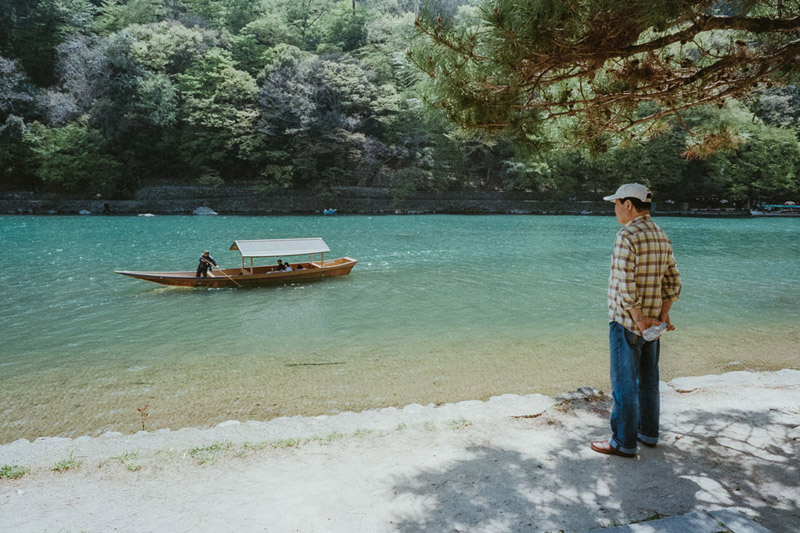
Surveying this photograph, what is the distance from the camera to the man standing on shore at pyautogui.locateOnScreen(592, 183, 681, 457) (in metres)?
2.92

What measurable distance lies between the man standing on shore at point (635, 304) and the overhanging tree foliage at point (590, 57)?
1037 mm

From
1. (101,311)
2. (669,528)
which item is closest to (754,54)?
(669,528)

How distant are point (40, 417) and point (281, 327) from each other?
15.8 ft

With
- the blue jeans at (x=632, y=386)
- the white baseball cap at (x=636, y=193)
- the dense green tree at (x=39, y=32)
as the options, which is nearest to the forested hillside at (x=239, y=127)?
the dense green tree at (x=39, y=32)

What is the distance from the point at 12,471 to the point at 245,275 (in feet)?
34.2

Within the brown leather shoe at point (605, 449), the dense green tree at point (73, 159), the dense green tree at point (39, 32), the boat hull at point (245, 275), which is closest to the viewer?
the brown leather shoe at point (605, 449)

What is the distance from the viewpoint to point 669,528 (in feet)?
7.29

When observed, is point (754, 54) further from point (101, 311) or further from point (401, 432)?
point (101, 311)

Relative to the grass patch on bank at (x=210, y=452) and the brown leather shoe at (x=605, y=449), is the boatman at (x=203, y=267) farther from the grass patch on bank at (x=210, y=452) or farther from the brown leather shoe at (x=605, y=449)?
the brown leather shoe at (x=605, y=449)

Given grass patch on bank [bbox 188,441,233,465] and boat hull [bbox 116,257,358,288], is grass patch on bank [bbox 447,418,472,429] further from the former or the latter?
boat hull [bbox 116,257,358,288]

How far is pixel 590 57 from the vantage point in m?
3.29

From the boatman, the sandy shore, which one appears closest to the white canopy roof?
the boatman

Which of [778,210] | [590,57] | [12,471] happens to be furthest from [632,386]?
[778,210]

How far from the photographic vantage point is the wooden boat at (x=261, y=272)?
13.3m
